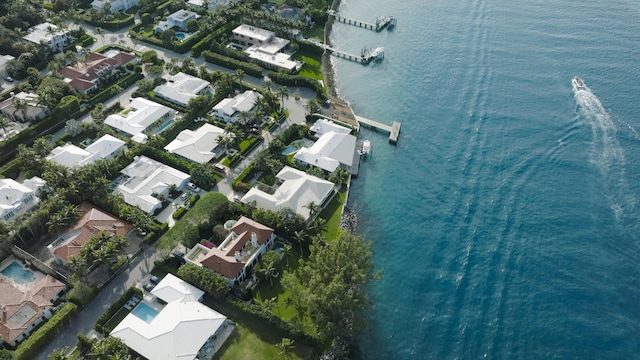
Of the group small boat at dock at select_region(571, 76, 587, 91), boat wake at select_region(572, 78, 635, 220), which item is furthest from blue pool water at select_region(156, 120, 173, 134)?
small boat at dock at select_region(571, 76, 587, 91)

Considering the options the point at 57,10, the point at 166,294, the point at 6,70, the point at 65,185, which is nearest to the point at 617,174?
the point at 166,294

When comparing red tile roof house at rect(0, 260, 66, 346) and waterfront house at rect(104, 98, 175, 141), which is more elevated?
waterfront house at rect(104, 98, 175, 141)

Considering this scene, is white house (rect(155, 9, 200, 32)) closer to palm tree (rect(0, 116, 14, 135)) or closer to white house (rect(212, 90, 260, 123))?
white house (rect(212, 90, 260, 123))

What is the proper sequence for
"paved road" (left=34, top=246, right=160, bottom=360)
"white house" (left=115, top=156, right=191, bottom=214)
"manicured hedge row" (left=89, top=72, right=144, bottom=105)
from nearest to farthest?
"paved road" (left=34, top=246, right=160, bottom=360), "white house" (left=115, top=156, right=191, bottom=214), "manicured hedge row" (left=89, top=72, right=144, bottom=105)

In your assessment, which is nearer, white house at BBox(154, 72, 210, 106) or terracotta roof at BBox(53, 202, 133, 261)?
terracotta roof at BBox(53, 202, 133, 261)

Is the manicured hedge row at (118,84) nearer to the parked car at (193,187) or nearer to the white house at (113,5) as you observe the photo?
the parked car at (193,187)

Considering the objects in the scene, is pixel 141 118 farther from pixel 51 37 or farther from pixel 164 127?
pixel 51 37

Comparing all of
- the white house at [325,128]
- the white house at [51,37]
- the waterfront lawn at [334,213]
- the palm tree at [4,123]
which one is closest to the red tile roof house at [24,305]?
the palm tree at [4,123]
